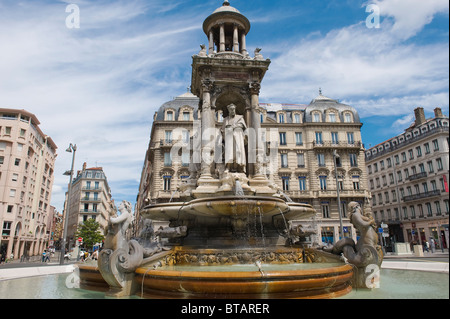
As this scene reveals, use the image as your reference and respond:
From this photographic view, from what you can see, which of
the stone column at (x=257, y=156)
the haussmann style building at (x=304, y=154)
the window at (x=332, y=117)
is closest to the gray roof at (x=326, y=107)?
the haussmann style building at (x=304, y=154)

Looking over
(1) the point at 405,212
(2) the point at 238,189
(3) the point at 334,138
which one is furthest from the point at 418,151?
→ (2) the point at 238,189

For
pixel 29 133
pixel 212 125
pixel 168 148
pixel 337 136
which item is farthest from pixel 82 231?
pixel 212 125

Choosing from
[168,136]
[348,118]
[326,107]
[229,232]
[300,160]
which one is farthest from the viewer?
[326,107]

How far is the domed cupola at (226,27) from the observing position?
12.9 m

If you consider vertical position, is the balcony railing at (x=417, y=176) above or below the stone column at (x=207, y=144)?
above

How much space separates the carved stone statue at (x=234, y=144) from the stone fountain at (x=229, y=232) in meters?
0.04

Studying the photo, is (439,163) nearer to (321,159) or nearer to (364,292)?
(321,159)

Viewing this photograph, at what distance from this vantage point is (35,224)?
54.2 m

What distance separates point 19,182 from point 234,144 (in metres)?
47.8

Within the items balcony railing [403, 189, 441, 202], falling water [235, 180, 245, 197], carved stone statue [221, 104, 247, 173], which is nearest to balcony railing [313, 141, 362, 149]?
balcony railing [403, 189, 441, 202]

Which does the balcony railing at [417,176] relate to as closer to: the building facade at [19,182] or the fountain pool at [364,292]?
the fountain pool at [364,292]

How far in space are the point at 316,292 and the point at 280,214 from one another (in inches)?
149

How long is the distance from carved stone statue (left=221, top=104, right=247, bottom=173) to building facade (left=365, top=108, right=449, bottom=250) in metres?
34.9

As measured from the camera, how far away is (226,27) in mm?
13547
